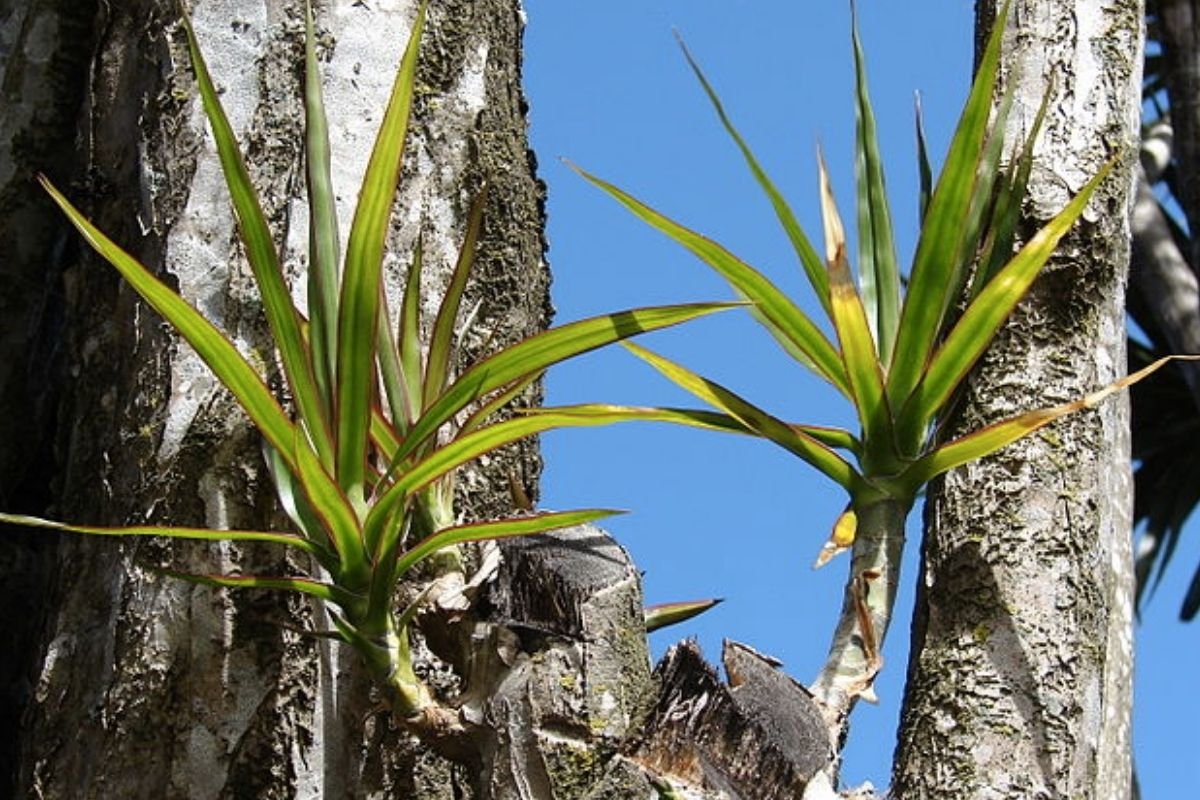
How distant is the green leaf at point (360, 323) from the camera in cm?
147

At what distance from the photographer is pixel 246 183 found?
61.0 inches

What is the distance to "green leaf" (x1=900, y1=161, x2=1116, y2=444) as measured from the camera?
1.53 meters

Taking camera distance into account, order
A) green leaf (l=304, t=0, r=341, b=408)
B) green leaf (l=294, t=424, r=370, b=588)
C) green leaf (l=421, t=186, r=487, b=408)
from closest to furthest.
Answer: green leaf (l=294, t=424, r=370, b=588) < green leaf (l=304, t=0, r=341, b=408) < green leaf (l=421, t=186, r=487, b=408)

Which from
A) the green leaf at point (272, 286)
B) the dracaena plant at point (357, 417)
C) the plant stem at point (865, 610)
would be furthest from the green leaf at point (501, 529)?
the plant stem at point (865, 610)

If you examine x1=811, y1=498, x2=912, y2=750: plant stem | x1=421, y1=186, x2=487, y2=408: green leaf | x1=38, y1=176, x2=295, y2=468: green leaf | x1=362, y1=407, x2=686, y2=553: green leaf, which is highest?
x1=421, y1=186, x2=487, y2=408: green leaf

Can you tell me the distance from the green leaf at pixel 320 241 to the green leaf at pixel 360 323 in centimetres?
4

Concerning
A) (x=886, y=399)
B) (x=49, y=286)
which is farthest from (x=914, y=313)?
(x=49, y=286)

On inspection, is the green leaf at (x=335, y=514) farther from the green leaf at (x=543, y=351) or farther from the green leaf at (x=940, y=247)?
the green leaf at (x=940, y=247)

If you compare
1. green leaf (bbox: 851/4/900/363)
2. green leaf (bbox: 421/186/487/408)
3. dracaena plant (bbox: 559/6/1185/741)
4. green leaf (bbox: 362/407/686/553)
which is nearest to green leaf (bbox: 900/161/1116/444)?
dracaena plant (bbox: 559/6/1185/741)

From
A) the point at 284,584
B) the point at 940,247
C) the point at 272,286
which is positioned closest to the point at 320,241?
the point at 272,286

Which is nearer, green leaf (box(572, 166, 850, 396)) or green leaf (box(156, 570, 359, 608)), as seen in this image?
green leaf (box(156, 570, 359, 608))

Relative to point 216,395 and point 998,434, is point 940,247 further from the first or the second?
point 216,395

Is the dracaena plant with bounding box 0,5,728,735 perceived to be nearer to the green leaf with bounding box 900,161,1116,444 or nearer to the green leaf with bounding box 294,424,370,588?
the green leaf with bounding box 294,424,370,588

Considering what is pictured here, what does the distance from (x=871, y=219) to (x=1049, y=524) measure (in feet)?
1.29
